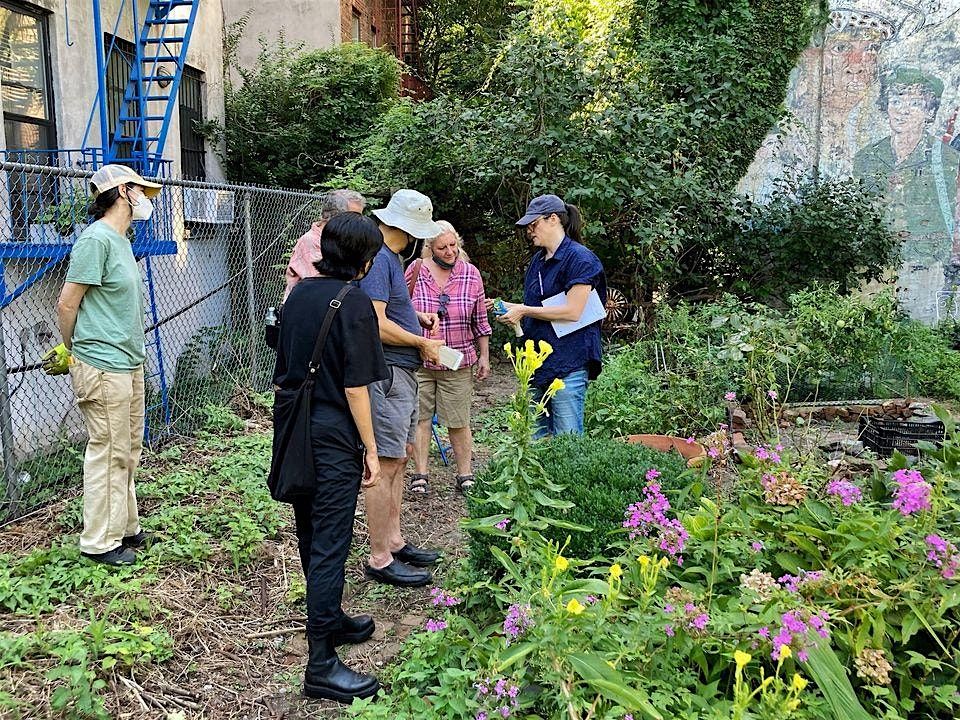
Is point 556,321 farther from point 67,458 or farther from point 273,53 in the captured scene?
point 273,53

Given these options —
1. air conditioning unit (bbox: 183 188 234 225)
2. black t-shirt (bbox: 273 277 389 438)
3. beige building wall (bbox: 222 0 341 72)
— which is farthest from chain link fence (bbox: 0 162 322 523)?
beige building wall (bbox: 222 0 341 72)

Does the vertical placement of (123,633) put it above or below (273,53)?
below

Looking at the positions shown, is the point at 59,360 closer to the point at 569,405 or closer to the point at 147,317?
the point at 569,405

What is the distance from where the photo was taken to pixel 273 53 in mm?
13523

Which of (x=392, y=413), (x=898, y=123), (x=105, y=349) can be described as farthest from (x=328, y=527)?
(x=898, y=123)

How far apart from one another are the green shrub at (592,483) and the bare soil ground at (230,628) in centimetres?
70

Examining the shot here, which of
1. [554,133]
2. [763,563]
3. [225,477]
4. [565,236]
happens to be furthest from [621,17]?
[763,563]

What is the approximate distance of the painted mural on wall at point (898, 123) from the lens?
11.0m

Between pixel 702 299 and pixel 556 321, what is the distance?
728 centimetres

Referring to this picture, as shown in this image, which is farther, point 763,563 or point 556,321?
point 556,321

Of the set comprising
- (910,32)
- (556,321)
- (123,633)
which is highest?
(910,32)

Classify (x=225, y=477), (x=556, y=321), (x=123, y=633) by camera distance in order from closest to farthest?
1. (x=123, y=633)
2. (x=556, y=321)
3. (x=225, y=477)

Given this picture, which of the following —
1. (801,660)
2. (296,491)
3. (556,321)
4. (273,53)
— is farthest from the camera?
(273,53)

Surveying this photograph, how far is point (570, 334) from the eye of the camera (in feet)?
15.2
